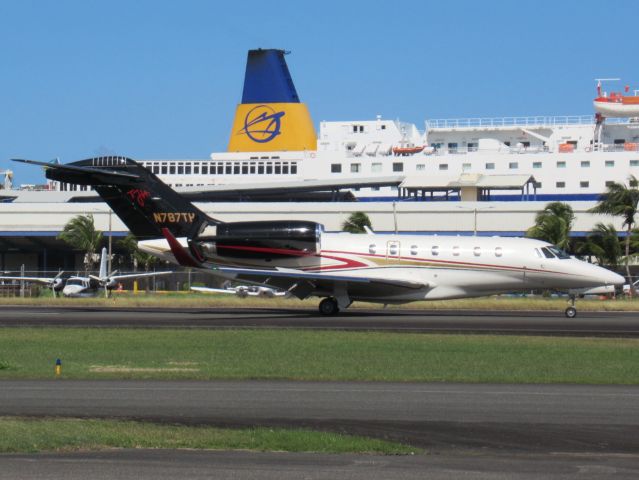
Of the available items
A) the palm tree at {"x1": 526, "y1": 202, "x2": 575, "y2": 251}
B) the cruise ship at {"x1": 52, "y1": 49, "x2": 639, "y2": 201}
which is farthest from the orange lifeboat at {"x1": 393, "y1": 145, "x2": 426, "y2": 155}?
the palm tree at {"x1": 526, "y1": 202, "x2": 575, "y2": 251}

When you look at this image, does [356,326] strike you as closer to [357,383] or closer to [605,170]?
[357,383]

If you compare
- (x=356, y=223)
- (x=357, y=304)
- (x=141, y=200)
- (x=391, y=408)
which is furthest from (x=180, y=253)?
(x=356, y=223)

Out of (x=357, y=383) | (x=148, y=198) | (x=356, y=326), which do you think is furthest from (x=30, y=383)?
(x=148, y=198)

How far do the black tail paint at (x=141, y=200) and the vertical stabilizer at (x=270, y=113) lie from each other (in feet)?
185

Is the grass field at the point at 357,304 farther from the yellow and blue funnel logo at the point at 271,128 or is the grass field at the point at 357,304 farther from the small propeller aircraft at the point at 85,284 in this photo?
the yellow and blue funnel logo at the point at 271,128

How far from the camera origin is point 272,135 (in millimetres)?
98125

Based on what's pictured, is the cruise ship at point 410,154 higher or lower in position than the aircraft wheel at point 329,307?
higher

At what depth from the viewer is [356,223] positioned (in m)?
68.9

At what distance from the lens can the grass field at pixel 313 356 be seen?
18984 millimetres

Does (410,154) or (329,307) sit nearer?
(329,307)

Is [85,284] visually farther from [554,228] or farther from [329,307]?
[554,228]

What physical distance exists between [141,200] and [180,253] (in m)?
3.53

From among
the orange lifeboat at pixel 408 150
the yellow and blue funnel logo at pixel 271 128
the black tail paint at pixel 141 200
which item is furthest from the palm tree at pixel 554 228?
the yellow and blue funnel logo at pixel 271 128

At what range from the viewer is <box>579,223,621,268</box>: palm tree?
6394cm
